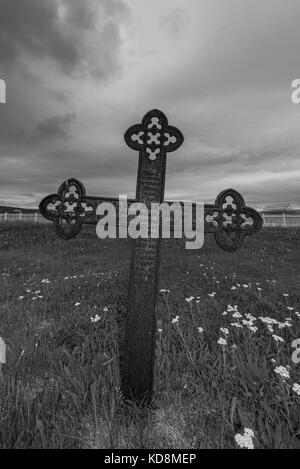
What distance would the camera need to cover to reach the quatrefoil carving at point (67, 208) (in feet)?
10.9

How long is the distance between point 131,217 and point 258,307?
3.52 meters

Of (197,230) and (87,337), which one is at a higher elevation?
(197,230)

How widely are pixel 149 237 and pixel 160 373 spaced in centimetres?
152

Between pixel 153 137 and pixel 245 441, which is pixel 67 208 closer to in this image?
pixel 153 137

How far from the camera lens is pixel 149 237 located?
323 cm

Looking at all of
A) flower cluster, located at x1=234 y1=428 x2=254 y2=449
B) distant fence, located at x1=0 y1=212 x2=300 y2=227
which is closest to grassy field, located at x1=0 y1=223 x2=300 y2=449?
flower cluster, located at x1=234 y1=428 x2=254 y2=449

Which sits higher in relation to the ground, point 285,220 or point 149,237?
point 285,220

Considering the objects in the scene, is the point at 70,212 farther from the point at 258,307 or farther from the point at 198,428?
the point at 258,307

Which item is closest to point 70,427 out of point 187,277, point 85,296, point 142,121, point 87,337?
point 87,337

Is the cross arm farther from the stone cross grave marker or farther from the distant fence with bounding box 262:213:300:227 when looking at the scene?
the distant fence with bounding box 262:213:300:227

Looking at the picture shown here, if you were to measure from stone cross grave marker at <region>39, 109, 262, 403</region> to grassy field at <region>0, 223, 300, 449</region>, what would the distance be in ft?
0.98

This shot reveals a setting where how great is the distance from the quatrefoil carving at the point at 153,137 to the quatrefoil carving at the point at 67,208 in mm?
757

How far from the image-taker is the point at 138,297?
3.15 meters

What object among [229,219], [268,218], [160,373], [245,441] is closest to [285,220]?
[268,218]
